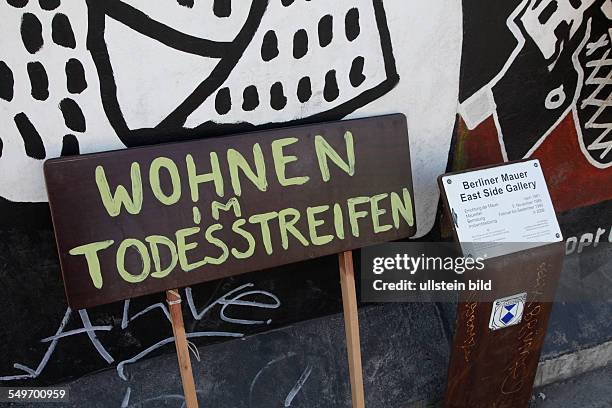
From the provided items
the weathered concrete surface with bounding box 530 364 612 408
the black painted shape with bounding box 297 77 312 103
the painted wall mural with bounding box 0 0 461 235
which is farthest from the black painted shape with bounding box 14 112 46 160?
the weathered concrete surface with bounding box 530 364 612 408

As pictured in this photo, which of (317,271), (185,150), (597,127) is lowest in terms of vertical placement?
(317,271)

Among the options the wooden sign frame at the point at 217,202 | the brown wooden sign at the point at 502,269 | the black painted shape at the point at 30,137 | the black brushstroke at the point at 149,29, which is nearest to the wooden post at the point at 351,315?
the wooden sign frame at the point at 217,202

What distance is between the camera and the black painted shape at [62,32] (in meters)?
1.88

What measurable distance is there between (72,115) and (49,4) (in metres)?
0.36

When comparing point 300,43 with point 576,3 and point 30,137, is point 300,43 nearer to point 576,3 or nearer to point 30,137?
point 30,137

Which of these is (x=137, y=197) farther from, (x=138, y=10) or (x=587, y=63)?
(x=587, y=63)

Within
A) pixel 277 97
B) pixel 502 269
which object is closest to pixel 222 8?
pixel 277 97

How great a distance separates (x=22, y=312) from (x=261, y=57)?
1.31 meters

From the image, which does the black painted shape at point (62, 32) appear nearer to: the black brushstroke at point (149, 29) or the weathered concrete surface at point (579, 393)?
the black brushstroke at point (149, 29)

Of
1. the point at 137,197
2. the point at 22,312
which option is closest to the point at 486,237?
the point at 137,197

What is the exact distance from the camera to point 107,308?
2.29 metres

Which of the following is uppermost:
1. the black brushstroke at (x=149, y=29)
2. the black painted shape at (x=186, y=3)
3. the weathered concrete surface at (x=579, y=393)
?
the black painted shape at (x=186, y=3)

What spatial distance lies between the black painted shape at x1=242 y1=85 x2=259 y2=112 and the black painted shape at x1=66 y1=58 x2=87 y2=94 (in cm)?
56

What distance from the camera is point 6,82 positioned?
1.89 metres
